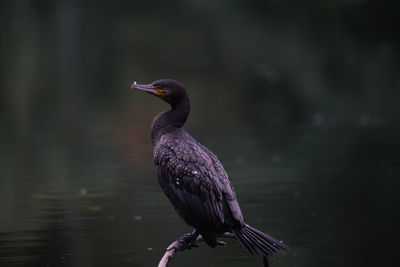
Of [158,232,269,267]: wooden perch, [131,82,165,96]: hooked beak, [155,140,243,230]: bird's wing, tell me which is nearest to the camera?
[158,232,269,267]: wooden perch

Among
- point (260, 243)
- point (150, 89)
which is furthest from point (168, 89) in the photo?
point (260, 243)

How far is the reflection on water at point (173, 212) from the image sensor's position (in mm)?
8344

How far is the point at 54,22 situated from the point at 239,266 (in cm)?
2803

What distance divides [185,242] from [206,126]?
33.6 feet

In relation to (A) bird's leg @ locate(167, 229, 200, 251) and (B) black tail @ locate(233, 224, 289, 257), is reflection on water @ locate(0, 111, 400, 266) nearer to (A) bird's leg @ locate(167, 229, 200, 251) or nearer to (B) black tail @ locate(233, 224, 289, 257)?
(A) bird's leg @ locate(167, 229, 200, 251)

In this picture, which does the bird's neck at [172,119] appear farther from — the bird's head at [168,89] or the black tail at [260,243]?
the black tail at [260,243]

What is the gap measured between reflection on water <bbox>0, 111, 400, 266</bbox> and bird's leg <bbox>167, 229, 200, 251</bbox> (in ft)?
4.84

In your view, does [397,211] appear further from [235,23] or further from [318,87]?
[235,23]

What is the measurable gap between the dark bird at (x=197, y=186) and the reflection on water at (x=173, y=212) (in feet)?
4.83

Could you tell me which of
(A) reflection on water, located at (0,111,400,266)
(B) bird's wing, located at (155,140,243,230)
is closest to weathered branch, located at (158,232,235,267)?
(B) bird's wing, located at (155,140,243,230)

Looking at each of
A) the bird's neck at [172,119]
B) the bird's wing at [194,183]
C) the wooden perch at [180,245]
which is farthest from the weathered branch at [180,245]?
the bird's neck at [172,119]

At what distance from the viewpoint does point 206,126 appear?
16516 mm

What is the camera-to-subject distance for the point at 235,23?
36.5m

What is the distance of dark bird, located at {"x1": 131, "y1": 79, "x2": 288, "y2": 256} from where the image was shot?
6305mm
